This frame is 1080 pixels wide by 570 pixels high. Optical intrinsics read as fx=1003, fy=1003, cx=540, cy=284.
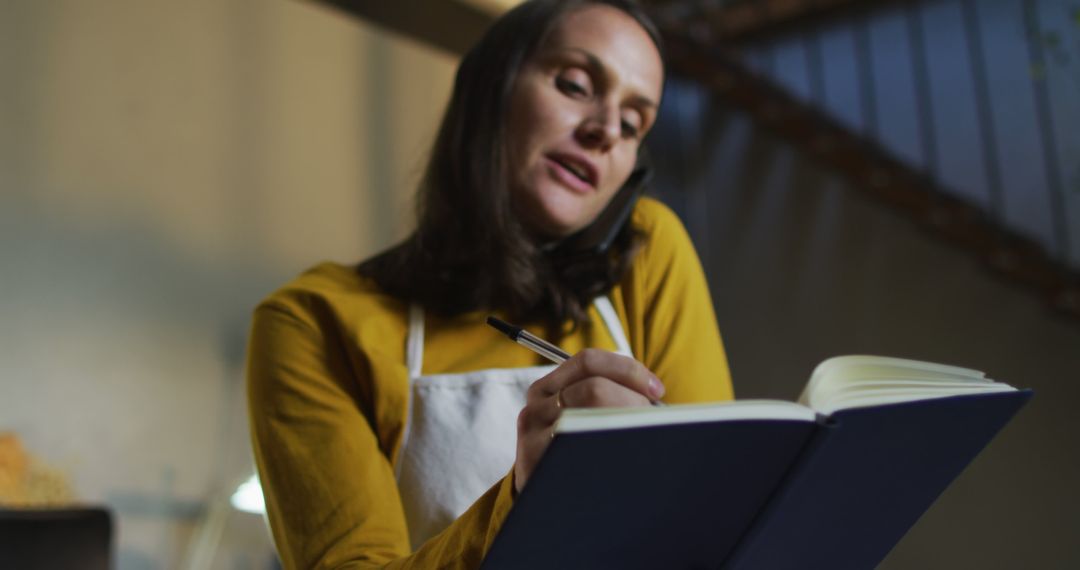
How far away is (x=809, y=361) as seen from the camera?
3.76 metres

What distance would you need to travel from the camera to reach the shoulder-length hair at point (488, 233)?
1264 millimetres

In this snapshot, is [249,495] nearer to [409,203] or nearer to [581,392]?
[409,203]

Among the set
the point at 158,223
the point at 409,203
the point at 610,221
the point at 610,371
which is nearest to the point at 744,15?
the point at 158,223

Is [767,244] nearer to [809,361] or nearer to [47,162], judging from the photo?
[809,361]

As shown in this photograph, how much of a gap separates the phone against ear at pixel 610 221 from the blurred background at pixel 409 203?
78 cm

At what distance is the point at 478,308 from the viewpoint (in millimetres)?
1263

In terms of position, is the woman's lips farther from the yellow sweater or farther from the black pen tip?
the black pen tip

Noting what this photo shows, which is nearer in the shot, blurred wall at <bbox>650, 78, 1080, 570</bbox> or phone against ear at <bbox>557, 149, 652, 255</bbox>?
phone against ear at <bbox>557, 149, 652, 255</bbox>

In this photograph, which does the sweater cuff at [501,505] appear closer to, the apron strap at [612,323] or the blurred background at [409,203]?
the apron strap at [612,323]

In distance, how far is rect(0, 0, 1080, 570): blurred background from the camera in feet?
8.32

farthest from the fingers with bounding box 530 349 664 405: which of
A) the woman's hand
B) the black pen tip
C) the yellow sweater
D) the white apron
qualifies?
the white apron

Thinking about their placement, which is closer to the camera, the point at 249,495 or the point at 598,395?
the point at 598,395

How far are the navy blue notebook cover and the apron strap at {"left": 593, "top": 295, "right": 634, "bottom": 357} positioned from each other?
474 millimetres

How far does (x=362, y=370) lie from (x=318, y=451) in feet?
0.41
